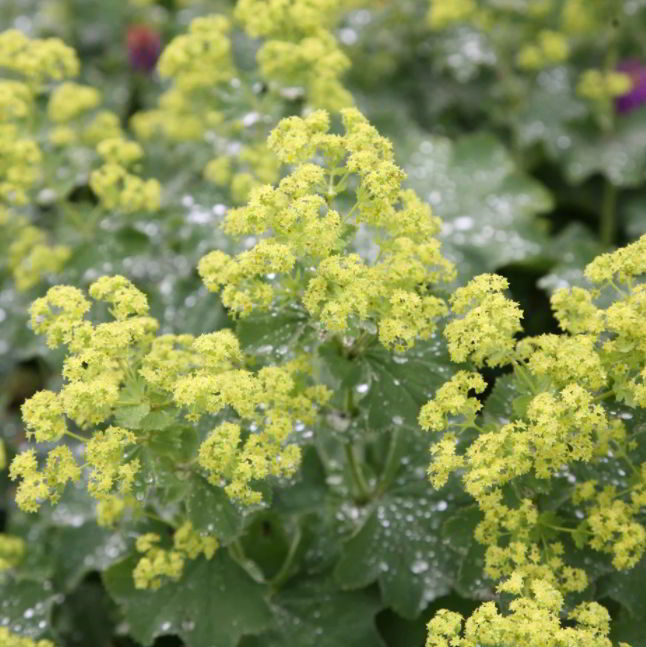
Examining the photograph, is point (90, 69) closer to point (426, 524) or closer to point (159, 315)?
point (159, 315)

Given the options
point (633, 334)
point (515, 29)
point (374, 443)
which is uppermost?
point (633, 334)

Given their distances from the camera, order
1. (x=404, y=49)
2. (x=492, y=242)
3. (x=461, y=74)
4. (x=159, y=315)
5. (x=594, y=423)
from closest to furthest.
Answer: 1. (x=594, y=423)
2. (x=159, y=315)
3. (x=492, y=242)
4. (x=461, y=74)
5. (x=404, y=49)

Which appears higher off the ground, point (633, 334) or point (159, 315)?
point (633, 334)

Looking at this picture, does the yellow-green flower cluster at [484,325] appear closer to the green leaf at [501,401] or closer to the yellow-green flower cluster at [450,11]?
the green leaf at [501,401]

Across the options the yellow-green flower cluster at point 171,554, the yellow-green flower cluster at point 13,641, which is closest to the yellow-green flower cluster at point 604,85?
the yellow-green flower cluster at point 171,554

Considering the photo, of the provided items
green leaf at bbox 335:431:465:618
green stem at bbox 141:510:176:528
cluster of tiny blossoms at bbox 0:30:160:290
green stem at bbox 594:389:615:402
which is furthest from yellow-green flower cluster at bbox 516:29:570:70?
green stem at bbox 141:510:176:528

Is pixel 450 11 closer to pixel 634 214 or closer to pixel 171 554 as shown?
pixel 634 214

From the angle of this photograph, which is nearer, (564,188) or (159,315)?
(159,315)

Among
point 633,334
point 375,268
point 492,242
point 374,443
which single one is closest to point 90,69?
point 492,242
